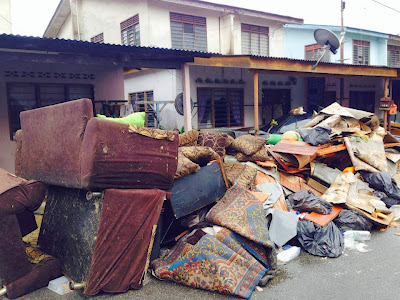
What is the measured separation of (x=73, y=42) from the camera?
20.6ft

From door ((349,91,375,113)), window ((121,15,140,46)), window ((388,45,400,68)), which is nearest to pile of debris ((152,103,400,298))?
window ((121,15,140,46))

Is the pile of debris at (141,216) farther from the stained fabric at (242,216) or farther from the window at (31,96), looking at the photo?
the window at (31,96)

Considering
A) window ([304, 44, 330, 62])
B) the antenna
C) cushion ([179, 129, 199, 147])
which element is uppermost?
window ([304, 44, 330, 62])

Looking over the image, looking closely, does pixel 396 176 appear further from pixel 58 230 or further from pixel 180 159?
pixel 58 230

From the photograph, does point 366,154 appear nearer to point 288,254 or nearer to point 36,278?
point 288,254

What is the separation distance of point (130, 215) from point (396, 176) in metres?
6.38

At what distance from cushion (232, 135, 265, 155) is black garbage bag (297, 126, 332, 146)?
1.07 meters

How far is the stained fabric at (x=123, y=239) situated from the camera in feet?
11.4

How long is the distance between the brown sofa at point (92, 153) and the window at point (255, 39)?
11.5 meters

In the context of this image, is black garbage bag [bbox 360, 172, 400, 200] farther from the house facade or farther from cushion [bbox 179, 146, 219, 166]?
the house facade

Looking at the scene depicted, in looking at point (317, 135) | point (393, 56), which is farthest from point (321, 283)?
point (393, 56)

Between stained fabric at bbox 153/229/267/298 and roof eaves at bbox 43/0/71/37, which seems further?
roof eaves at bbox 43/0/71/37

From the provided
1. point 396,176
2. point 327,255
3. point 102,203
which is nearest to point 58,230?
point 102,203

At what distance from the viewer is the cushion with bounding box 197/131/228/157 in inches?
253
